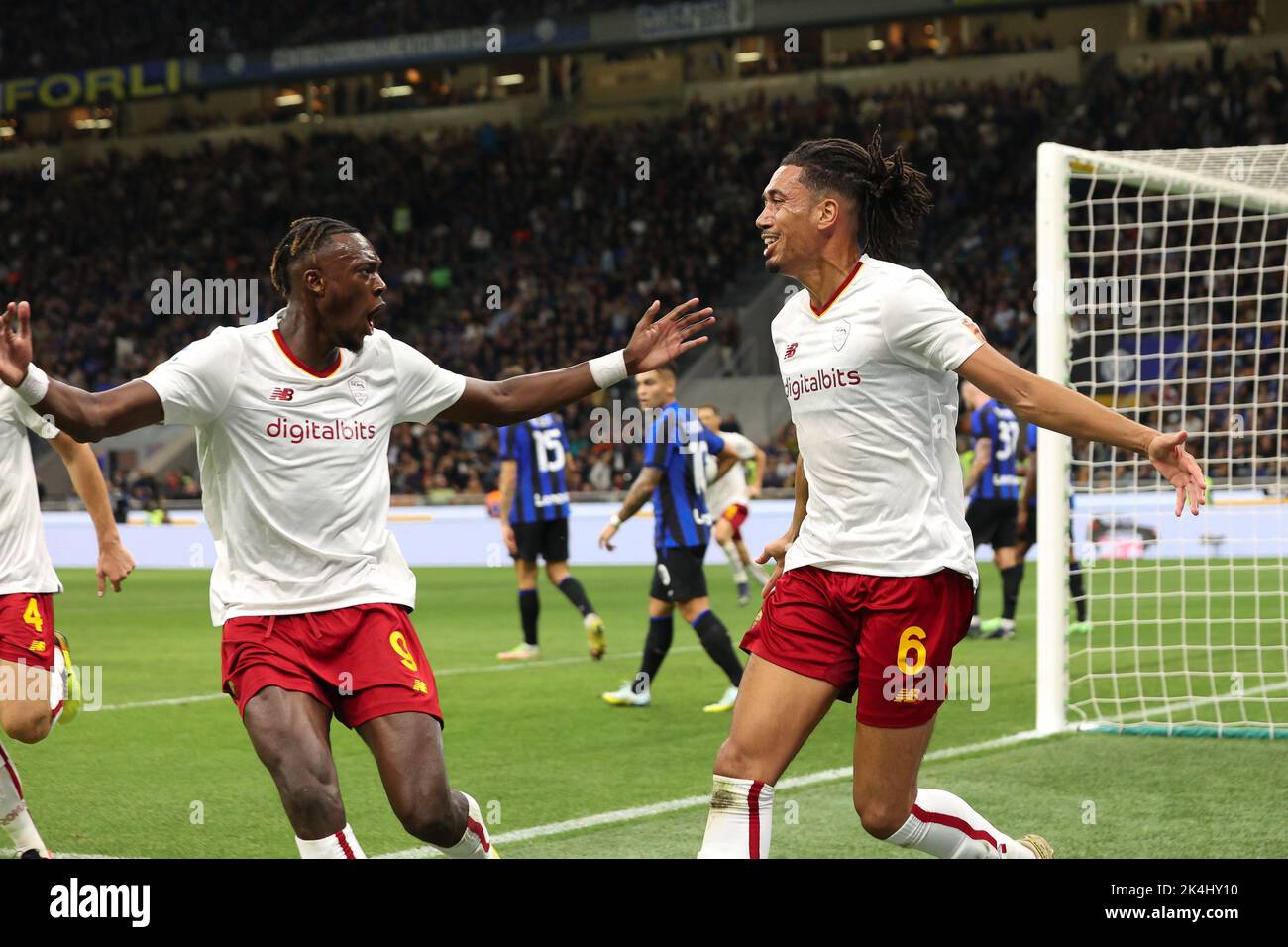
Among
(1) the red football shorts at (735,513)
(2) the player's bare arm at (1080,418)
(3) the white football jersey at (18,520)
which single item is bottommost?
(1) the red football shorts at (735,513)

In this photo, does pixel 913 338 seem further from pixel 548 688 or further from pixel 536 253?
pixel 536 253

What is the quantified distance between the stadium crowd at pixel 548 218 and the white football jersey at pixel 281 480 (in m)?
21.7

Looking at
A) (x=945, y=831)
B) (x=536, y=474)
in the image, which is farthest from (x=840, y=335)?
(x=536, y=474)

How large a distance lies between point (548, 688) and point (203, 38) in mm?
32228

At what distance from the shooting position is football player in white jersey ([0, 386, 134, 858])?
5.73 metres

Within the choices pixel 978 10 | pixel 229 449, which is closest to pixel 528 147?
pixel 978 10

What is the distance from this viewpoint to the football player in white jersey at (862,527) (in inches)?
165

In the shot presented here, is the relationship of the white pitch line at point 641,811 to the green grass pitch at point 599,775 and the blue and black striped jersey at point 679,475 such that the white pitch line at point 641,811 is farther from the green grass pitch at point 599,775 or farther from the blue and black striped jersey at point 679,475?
the blue and black striped jersey at point 679,475

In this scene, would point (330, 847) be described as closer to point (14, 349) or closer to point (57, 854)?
point (14, 349)

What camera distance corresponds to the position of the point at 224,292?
40.6 m

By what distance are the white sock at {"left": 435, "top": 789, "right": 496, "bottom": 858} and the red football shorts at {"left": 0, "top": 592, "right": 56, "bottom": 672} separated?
7.10ft

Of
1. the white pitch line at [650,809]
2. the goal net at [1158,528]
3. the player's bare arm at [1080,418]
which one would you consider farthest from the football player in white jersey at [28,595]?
the goal net at [1158,528]

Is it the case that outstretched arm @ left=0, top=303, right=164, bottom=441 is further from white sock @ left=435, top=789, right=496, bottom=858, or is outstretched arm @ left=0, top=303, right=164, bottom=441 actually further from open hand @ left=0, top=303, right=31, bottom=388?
white sock @ left=435, top=789, right=496, bottom=858

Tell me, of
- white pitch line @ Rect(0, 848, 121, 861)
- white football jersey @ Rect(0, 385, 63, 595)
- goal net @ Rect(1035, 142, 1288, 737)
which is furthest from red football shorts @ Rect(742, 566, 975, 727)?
goal net @ Rect(1035, 142, 1288, 737)
